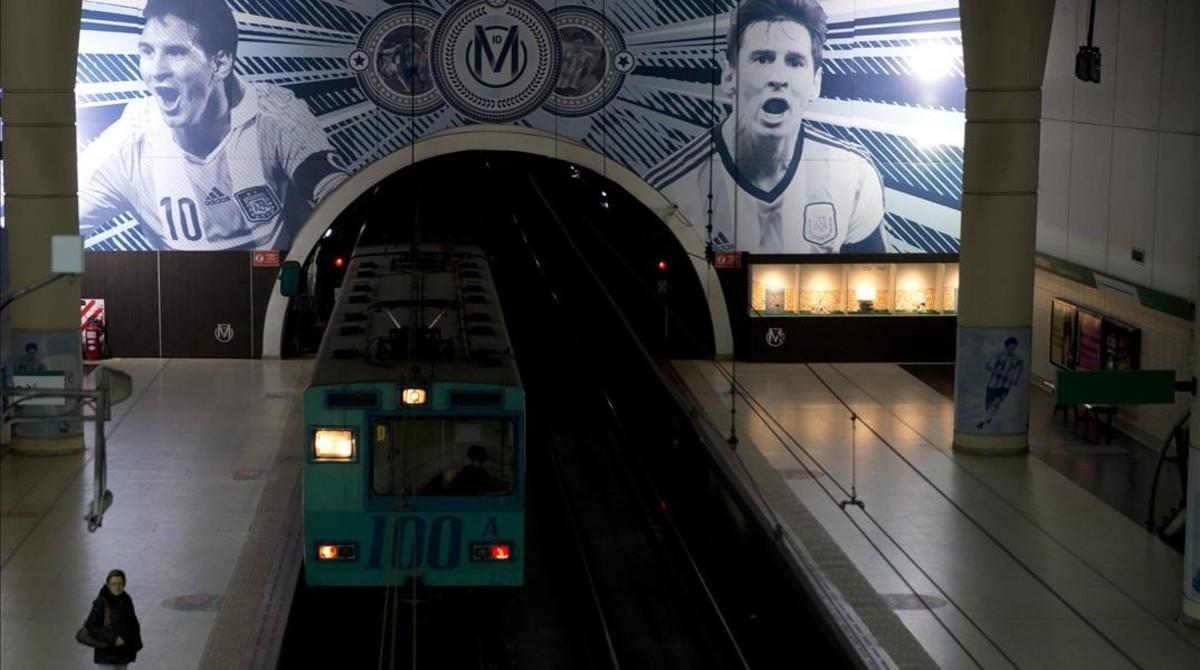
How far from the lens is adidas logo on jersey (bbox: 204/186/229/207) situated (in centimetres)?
2766

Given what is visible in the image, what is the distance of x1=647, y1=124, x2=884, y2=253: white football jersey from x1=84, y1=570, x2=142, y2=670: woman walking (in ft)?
52.9

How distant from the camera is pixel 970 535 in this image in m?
19.0

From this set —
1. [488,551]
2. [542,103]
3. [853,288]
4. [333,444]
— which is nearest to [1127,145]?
[853,288]

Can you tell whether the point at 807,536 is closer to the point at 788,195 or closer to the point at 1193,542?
the point at 1193,542

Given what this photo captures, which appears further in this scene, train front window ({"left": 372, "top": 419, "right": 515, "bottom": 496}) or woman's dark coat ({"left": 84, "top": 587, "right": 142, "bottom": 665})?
train front window ({"left": 372, "top": 419, "right": 515, "bottom": 496})

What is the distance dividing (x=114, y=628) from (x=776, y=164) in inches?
666

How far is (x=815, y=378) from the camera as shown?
1081 inches

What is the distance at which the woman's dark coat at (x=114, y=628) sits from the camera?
1288cm

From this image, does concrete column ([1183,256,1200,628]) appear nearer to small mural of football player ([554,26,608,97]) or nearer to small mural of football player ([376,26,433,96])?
small mural of football player ([554,26,608,97])

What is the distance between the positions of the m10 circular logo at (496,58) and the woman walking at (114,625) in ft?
51.4

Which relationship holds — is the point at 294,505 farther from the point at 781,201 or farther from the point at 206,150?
the point at 781,201

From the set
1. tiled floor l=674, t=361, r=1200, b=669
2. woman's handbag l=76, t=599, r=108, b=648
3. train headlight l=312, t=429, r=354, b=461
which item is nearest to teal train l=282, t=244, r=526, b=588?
train headlight l=312, t=429, r=354, b=461

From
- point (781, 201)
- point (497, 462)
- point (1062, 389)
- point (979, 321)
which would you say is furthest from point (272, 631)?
point (781, 201)

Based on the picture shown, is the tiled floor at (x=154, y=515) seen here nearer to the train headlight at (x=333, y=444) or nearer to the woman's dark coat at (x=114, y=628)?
the woman's dark coat at (x=114, y=628)
